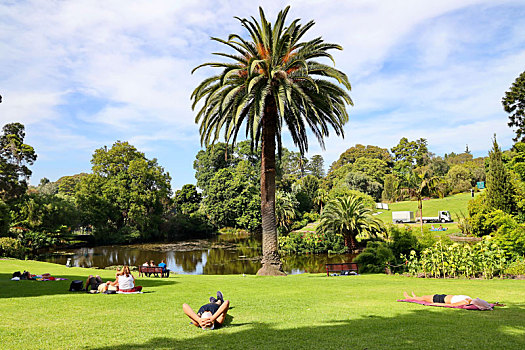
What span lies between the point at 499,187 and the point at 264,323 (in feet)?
112

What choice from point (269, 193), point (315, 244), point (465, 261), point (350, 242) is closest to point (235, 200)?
point (315, 244)

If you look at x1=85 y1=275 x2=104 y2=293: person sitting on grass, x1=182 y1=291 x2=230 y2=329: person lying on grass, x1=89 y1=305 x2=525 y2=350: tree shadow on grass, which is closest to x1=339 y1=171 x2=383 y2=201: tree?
x1=85 y1=275 x2=104 y2=293: person sitting on grass

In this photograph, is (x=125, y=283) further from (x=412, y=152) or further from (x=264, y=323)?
(x=412, y=152)

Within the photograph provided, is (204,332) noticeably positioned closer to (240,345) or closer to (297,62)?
(240,345)

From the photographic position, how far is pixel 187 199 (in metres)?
68.4

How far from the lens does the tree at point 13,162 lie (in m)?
39.3

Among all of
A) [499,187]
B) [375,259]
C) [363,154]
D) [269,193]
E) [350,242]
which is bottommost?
[375,259]

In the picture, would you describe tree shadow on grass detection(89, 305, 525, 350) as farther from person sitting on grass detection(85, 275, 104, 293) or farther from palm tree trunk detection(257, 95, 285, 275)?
palm tree trunk detection(257, 95, 285, 275)

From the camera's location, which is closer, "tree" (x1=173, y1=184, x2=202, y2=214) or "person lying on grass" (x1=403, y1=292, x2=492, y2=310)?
"person lying on grass" (x1=403, y1=292, x2=492, y2=310)

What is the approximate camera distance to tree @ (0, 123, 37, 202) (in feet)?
129

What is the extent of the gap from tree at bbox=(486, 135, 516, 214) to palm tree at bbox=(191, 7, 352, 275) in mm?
22791

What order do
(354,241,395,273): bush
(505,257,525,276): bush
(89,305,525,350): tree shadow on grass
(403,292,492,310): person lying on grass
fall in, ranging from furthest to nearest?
(354,241,395,273): bush, (505,257,525,276): bush, (403,292,492,310): person lying on grass, (89,305,525,350): tree shadow on grass

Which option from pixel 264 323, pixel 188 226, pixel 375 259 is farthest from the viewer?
pixel 188 226

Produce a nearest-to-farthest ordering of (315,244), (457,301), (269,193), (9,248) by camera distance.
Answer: (457,301)
(269,193)
(9,248)
(315,244)
